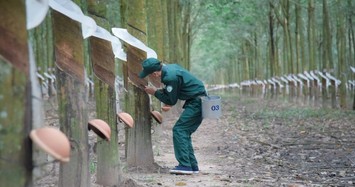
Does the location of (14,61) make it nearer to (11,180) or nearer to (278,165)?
(11,180)

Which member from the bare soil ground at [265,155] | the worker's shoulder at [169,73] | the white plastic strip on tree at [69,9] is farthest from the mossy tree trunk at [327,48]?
the white plastic strip on tree at [69,9]

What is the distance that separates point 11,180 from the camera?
2.78 m

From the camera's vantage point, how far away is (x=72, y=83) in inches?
177

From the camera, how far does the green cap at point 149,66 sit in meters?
6.67

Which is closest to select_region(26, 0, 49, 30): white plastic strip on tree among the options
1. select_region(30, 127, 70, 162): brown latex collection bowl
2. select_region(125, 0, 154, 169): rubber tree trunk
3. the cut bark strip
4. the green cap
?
the cut bark strip

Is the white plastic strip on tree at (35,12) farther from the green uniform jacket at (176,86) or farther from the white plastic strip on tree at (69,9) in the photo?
the green uniform jacket at (176,86)

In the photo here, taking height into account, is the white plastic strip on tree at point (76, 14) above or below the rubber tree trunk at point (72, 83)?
above

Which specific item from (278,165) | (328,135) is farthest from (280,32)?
(278,165)

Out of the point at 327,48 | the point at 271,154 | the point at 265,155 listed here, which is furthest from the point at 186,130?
the point at 327,48

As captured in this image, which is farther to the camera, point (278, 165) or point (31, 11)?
point (278, 165)

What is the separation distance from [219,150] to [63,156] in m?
7.83

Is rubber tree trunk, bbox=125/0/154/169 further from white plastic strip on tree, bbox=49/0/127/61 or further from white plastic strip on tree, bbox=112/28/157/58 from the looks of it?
white plastic strip on tree, bbox=49/0/127/61

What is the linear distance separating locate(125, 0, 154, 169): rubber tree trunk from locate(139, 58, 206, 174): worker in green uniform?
25 cm

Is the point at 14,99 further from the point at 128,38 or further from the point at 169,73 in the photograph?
the point at 128,38
